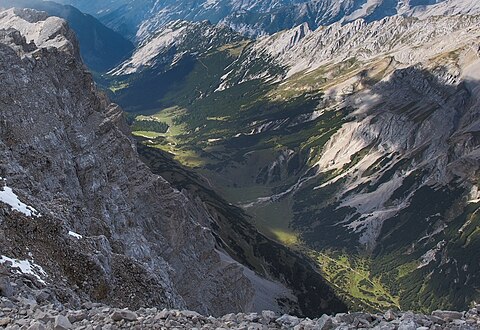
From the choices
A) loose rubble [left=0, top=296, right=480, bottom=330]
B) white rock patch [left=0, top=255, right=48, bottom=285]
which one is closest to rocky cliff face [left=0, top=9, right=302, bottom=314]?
white rock patch [left=0, top=255, right=48, bottom=285]

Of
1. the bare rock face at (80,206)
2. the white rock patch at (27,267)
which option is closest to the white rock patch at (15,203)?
the bare rock face at (80,206)

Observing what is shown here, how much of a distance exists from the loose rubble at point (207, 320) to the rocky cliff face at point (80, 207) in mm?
6165

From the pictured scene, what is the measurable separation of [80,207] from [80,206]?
0.16 metres

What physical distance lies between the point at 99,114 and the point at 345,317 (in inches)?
3432

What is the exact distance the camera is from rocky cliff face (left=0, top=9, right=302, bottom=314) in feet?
122

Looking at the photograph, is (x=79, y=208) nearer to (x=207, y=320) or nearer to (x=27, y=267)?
(x=27, y=267)

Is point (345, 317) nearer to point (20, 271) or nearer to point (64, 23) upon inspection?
point (20, 271)

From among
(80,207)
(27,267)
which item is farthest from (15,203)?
(80,207)

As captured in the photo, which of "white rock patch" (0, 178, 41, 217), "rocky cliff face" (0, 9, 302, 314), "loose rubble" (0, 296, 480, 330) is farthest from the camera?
"white rock patch" (0, 178, 41, 217)

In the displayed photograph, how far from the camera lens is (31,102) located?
7250 cm

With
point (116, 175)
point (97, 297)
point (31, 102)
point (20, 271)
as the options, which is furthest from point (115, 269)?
point (116, 175)

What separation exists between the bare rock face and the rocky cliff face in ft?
0.48

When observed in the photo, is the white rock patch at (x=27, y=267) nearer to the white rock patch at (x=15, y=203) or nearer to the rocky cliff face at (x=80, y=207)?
the rocky cliff face at (x=80, y=207)

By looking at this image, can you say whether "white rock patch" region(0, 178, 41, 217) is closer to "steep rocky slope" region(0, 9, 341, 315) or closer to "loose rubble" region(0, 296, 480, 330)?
"steep rocky slope" region(0, 9, 341, 315)
